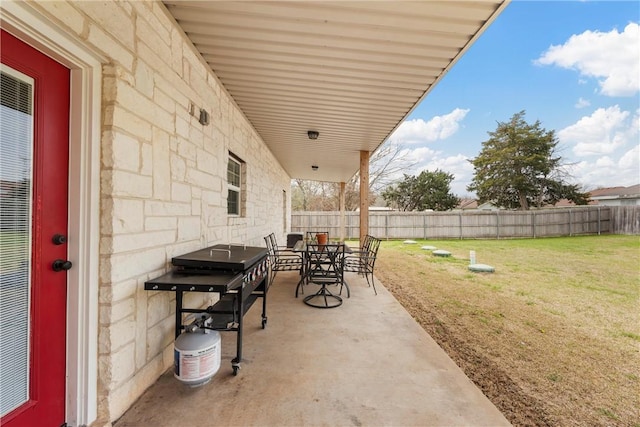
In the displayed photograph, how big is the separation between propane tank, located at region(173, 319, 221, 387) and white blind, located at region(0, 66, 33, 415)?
0.66 meters

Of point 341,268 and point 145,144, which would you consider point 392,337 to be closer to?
point 341,268

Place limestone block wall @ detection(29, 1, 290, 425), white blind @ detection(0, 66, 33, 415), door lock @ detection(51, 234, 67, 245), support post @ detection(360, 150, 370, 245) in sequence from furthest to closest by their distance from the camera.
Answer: support post @ detection(360, 150, 370, 245), limestone block wall @ detection(29, 1, 290, 425), door lock @ detection(51, 234, 67, 245), white blind @ detection(0, 66, 33, 415)

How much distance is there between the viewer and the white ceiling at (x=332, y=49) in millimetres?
1900

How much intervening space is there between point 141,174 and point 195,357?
3.91 ft

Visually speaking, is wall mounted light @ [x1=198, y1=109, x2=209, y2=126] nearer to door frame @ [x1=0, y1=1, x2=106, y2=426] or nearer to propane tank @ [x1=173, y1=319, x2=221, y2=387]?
door frame @ [x1=0, y1=1, x2=106, y2=426]

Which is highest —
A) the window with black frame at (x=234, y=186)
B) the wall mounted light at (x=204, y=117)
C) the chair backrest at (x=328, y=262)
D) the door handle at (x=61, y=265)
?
the wall mounted light at (x=204, y=117)

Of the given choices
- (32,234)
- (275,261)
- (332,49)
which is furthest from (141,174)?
(275,261)

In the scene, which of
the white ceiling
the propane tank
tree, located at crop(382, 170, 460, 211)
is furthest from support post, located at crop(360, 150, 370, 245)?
tree, located at crop(382, 170, 460, 211)

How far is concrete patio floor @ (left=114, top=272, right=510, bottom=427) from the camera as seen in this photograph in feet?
5.12

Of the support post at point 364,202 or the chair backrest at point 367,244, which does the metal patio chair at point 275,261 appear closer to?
the chair backrest at point 367,244

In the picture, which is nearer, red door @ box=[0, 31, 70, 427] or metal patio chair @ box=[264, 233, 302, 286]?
red door @ box=[0, 31, 70, 427]

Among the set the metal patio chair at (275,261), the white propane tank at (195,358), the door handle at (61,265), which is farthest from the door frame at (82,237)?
the metal patio chair at (275,261)

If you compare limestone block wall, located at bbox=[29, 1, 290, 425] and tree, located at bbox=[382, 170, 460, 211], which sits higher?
tree, located at bbox=[382, 170, 460, 211]

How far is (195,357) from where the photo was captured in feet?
5.42
